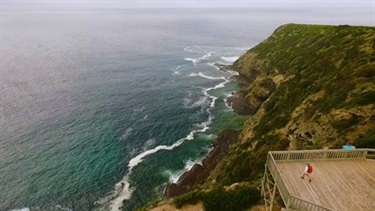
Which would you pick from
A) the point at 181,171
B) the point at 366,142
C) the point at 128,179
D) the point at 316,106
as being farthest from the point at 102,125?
the point at 366,142

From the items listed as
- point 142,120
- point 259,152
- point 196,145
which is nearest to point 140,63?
point 142,120

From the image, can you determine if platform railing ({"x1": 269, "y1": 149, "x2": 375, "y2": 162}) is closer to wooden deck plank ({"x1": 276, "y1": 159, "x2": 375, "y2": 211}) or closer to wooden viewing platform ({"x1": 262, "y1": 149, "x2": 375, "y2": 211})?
wooden viewing platform ({"x1": 262, "y1": 149, "x2": 375, "y2": 211})

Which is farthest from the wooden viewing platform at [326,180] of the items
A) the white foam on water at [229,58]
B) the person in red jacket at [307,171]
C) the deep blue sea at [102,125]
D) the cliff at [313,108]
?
the white foam on water at [229,58]

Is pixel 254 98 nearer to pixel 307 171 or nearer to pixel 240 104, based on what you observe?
pixel 240 104

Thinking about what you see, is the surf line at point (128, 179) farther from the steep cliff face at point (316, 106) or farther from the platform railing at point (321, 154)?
the platform railing at point (321, 154)

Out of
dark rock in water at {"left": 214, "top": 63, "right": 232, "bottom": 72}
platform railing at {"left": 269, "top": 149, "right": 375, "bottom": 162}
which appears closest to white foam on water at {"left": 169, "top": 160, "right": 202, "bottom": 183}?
platform railing at {"left": 269, "top": 149, "right": 375, "bottom": 162}

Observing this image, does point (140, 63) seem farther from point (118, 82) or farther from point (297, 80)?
point (297, 80)
